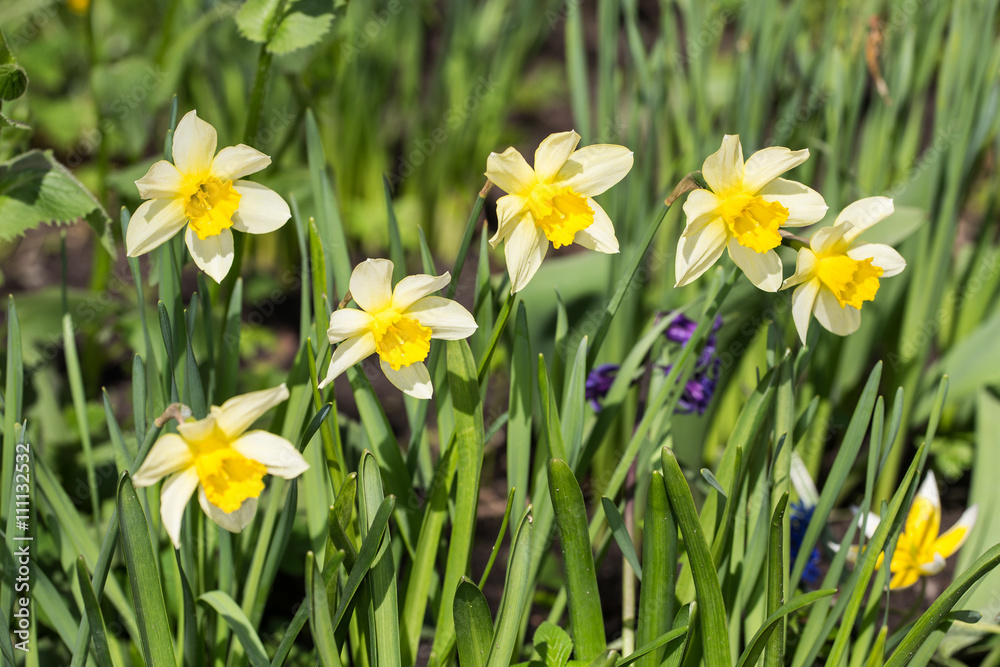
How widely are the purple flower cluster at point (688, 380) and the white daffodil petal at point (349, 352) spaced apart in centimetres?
49

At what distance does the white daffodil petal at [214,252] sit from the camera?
0.90 metres

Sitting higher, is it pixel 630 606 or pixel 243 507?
pixel 243 507

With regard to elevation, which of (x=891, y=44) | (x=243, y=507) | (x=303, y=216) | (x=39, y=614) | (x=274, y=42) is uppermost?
(x=274, y=42)

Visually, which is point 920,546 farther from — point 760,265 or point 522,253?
point 522,253

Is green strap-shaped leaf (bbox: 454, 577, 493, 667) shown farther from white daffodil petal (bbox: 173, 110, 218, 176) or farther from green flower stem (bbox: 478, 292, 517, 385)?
white daffodil petal (bbox: 173, 110, 218, 176)

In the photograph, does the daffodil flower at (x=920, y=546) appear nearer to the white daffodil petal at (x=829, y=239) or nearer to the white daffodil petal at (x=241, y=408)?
the white daffodil petal at (x=829, y=239)

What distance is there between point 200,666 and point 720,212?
3.33 feet

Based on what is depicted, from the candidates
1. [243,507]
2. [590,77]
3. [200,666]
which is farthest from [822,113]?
[590,77]

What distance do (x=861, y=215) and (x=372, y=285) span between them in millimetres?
618

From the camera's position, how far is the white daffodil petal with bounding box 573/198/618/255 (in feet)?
3.03

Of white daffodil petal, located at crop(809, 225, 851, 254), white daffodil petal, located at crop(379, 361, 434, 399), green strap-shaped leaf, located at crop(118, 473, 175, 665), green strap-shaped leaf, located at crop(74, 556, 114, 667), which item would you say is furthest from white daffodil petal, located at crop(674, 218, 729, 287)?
green strap-shaped leaf, located at crop(74, 556, 114, 667)

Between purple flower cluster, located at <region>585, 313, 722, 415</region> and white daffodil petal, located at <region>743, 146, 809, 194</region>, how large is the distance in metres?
0.34

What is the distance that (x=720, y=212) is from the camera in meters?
0.90

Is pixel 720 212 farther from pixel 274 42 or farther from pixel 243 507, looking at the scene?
pixel 274 42
